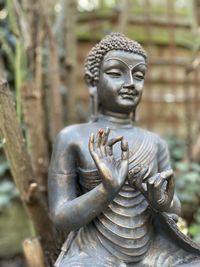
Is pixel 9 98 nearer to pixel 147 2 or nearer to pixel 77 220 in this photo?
pixel 77 220

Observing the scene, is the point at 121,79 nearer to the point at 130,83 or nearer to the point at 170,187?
the point at 130,83

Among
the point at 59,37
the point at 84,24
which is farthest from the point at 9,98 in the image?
the point at 84,24

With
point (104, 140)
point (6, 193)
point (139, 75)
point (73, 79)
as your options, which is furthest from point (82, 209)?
point (73, 79)

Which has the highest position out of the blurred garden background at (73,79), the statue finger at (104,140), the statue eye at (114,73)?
the statue eye at (114,73)

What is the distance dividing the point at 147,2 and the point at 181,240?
7.65ft

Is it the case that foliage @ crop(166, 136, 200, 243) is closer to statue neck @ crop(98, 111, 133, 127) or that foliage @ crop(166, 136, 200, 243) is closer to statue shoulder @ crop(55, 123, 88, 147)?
statue neck @ crop(98, 111, 133, 127)

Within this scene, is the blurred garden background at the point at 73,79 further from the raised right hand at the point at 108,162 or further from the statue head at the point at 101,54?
the raised right hand at the point at 108,162

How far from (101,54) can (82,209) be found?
0.55 meters

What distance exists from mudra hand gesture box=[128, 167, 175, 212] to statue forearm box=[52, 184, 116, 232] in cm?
11

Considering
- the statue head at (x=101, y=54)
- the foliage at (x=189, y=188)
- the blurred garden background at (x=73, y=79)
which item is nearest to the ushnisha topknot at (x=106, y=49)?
the statue head at (x=101, y=54)

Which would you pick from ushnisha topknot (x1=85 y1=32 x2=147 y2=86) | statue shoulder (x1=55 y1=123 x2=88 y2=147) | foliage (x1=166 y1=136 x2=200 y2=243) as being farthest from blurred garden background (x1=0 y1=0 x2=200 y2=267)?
ushnisha topknot (x1=85 y1=32 x2=147 y2=86)

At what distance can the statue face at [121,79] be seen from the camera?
1.50m

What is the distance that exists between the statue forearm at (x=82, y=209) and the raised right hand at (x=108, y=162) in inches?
1.4

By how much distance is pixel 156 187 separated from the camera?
51.6 inches
